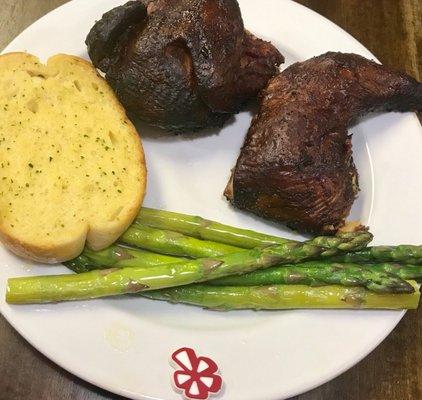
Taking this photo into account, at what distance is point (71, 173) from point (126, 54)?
0.73 metres

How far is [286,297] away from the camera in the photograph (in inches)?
115

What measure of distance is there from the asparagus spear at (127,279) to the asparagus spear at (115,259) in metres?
0.09

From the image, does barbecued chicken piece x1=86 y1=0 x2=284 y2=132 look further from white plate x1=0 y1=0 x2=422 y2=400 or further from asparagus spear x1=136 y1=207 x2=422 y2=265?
asparagus spear x1=136 y1=207 x2=422 y2=265

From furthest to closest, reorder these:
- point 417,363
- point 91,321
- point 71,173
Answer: point 417,363 < point 71,173 < point 91,321

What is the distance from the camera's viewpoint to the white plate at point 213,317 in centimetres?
273

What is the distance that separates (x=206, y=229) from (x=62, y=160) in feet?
2.81

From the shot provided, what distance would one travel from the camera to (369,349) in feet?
9.37

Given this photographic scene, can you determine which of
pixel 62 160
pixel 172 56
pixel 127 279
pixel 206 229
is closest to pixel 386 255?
pixel 206 229

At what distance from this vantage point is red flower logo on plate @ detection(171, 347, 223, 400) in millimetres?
2662

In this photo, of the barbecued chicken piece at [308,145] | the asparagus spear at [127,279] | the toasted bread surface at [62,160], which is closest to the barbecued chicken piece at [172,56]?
the toasted bread surface at [62,160]

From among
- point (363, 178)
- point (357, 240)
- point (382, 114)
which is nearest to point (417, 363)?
point (357, 240)

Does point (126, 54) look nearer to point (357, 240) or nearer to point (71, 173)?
point (71, 173)

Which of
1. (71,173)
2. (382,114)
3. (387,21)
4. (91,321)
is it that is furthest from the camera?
(387,21)

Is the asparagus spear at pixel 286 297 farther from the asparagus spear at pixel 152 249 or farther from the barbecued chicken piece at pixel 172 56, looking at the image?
the barbecued chicken piece at pixel 172 56
